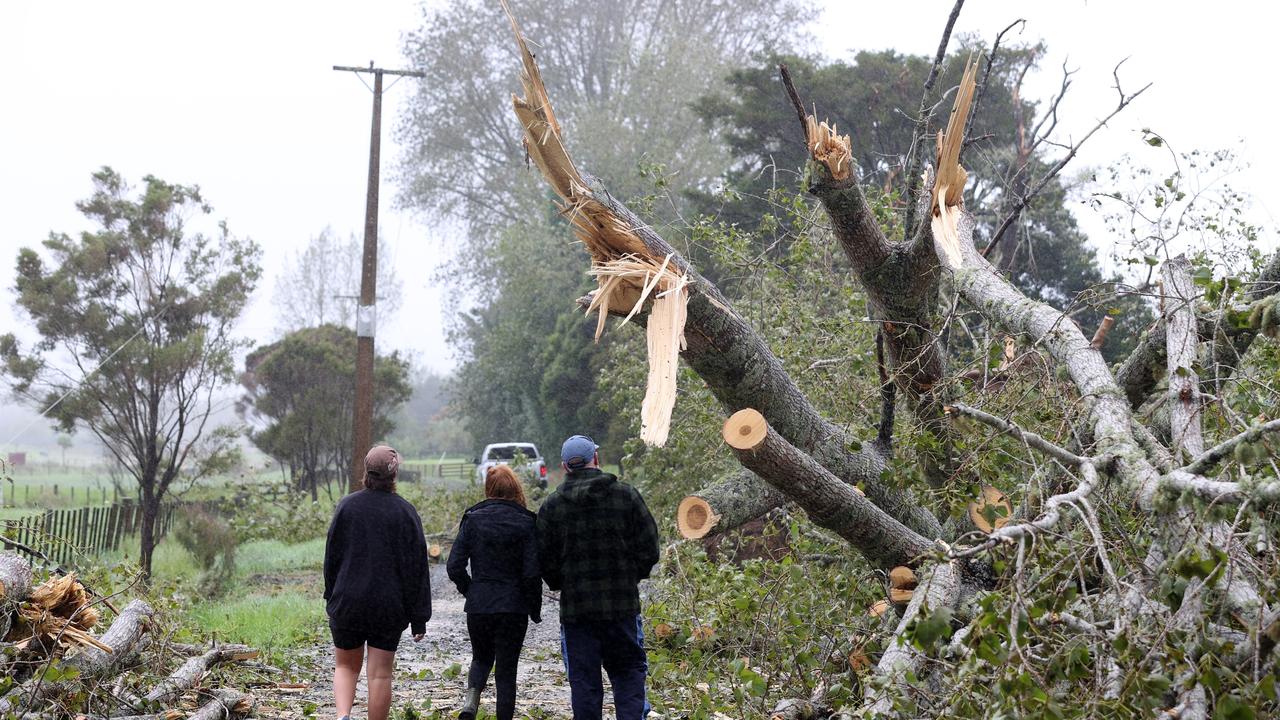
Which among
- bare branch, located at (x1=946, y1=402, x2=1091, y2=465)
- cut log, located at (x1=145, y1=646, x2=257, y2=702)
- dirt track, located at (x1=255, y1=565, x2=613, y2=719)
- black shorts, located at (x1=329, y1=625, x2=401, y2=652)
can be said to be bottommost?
dirt track, located at (x1=255, y1=565, x2=613, y2=719)

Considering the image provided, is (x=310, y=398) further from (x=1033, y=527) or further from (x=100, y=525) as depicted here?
(x=1033, y=527)

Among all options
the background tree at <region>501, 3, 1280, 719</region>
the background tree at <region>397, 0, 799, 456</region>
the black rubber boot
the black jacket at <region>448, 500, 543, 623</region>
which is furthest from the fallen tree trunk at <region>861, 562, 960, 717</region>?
the background tree at <region>397, 0, 799, 456</region>

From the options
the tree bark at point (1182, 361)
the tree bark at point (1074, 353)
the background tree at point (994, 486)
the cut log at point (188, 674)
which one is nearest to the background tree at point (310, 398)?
the cut log at point (188, 674)

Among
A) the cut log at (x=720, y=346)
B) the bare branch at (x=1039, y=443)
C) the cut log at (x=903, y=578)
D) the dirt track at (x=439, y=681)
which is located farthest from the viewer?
the dirt track at (x=439, y=681)

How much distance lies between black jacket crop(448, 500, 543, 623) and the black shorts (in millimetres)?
403

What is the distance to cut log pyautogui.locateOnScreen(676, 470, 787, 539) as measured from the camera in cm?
565

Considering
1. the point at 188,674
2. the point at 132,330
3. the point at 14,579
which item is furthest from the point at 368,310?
the point at 14,579

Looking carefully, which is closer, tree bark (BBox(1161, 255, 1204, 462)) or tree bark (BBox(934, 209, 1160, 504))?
tree bark (BBox(934, 209, 1160, 504))

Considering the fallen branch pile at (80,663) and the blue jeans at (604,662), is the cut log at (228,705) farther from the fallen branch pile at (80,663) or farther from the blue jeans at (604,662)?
the blue jeans at (604,662)

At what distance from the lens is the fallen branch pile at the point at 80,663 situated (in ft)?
15.6

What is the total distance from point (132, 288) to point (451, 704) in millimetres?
11359

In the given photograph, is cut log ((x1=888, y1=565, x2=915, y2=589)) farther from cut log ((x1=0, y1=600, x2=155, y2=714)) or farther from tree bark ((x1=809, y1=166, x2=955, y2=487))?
cut log ((x1=0, y1=600, x2=155, y2=714))

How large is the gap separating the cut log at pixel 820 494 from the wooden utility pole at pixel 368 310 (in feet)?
33.0

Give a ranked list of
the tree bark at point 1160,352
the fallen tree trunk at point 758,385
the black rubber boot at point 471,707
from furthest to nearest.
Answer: the black rubber boot at point 471,707, the tree bark at point 1160,352, the fallen tree trunk at point 758,385
